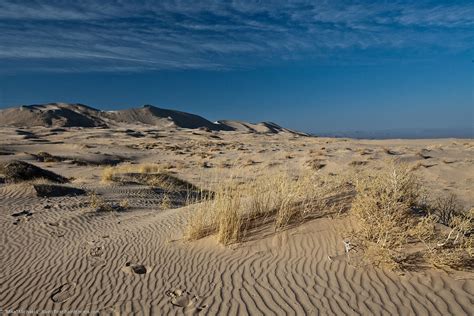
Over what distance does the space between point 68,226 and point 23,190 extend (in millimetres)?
4255

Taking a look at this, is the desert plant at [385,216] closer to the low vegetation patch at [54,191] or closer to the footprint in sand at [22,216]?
the footprint in sand at [22,216]

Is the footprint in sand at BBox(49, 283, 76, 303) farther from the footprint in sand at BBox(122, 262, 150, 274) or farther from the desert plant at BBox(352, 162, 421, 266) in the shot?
the desert plant at BBox(352, 162, 421, 266)

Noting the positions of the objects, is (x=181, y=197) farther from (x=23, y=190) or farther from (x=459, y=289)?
(x=459, y=289)

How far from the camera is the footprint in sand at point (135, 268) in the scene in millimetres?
5277

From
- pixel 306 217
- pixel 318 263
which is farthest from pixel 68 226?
pixel 318 263

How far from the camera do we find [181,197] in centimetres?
1367

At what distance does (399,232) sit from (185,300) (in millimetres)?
2860

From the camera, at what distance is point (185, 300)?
14.3ft

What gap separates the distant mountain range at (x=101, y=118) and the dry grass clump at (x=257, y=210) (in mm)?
77722

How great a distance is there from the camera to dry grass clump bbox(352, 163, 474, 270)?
14.7 feet

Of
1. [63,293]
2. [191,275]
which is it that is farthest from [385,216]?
[63,293]

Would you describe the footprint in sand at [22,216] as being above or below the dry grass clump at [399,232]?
below

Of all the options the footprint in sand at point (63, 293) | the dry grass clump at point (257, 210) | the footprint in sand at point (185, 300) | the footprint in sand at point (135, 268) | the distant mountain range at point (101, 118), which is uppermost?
the dry grass clump at point (257, 210)

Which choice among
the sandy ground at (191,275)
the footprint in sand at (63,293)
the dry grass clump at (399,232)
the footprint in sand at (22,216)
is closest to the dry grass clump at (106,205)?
the sandy ground at (191,275)
